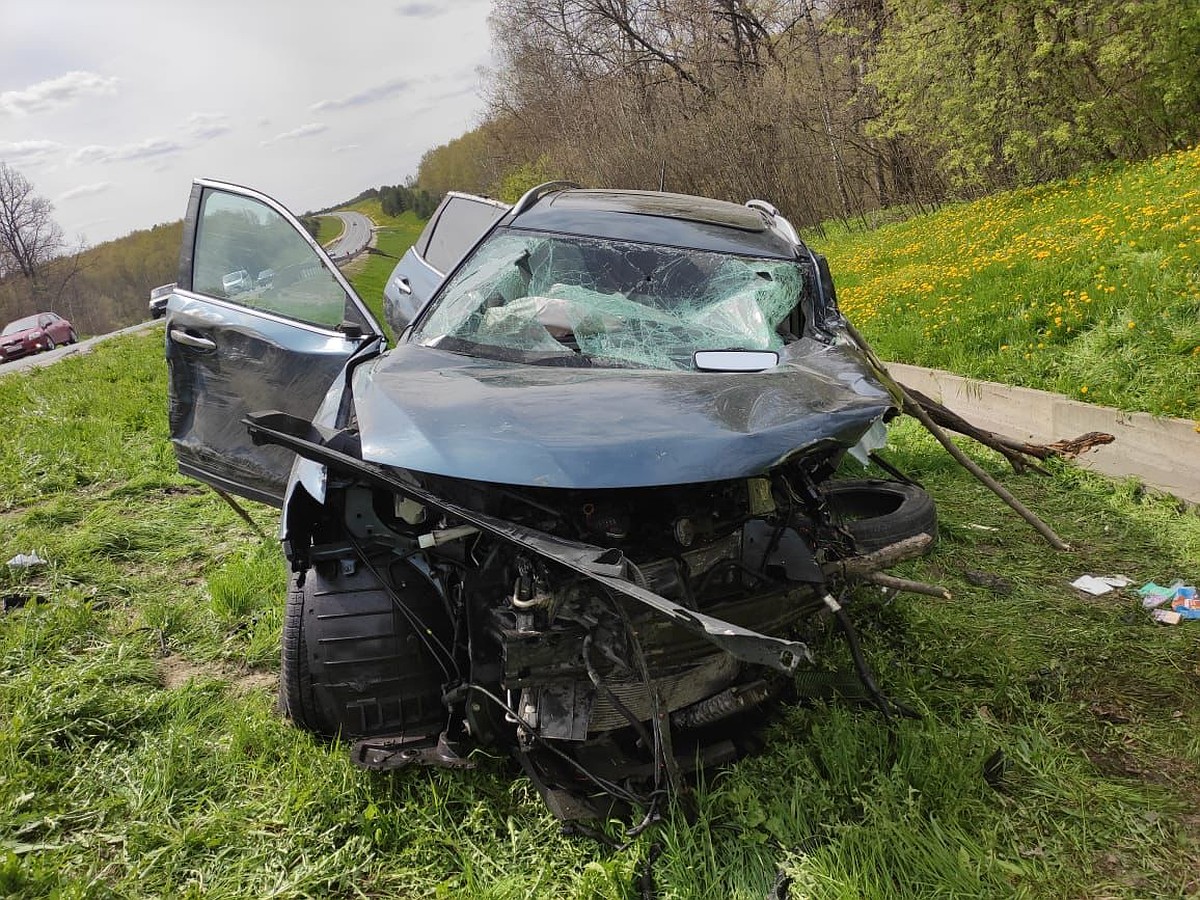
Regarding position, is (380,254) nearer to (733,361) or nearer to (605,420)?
(733,361)

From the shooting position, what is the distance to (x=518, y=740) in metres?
2.32

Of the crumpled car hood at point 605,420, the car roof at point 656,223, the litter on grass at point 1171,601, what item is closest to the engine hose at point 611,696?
the crumpled car hood at point 605,420

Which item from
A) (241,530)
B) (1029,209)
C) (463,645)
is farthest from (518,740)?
(1029,209)

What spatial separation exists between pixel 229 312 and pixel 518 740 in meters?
2.48

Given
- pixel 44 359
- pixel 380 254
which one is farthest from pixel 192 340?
pixel 44 359

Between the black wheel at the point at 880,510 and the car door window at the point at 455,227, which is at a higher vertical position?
the car door window at the point at 455,227

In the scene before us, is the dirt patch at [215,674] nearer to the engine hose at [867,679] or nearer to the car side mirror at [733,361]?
the car side mirror at [733,361]

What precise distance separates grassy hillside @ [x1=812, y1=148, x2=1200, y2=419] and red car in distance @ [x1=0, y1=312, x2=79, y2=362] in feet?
75.5

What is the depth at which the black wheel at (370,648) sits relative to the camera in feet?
7.82

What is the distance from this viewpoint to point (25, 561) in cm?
423

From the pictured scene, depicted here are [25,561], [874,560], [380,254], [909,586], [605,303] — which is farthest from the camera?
[380,254]

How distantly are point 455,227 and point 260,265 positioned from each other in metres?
1.57

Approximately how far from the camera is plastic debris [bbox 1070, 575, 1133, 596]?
132 inches

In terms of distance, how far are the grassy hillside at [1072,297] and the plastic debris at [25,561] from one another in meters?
5.61
